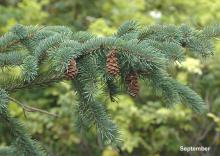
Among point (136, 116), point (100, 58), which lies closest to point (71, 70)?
point (100, 58)

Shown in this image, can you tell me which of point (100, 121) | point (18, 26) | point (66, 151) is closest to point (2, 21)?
point (66, 151)

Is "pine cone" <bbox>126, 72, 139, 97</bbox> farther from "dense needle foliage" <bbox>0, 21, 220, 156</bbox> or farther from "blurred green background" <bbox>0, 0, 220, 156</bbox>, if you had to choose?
"blurred green background" <bbox>0, 0, 220, 156</bbox>

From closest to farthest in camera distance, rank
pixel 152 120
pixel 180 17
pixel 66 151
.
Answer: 1. pixel 152 120
2. pixel 66 151
3. pixel 180 17

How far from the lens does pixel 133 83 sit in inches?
62.2

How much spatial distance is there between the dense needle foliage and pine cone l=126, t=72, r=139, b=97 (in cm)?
2

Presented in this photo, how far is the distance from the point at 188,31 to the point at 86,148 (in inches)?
139

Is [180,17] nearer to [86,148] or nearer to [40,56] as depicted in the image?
[86,148]

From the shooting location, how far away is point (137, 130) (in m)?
5.04

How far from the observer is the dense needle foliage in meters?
1.54

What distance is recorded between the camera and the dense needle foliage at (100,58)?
1.54 meters

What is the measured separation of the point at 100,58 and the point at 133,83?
143mm

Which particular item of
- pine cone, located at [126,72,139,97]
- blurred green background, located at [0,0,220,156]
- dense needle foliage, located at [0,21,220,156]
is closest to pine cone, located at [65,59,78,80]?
dense needle foliage, located at [0,21,220,156]

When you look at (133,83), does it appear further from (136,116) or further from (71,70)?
(136,116)

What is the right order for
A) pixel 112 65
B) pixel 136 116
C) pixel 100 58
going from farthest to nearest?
pixel 136 116 → pixel 100 58 → pixel 112 65
